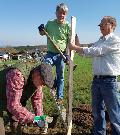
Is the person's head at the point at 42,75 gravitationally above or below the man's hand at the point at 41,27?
below

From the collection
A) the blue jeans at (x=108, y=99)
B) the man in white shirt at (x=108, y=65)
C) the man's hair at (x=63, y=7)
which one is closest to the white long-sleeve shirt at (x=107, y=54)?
the man in white shirt at (x=108, y=65)

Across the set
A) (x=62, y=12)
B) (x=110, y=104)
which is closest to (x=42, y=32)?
(x=62, y=12)

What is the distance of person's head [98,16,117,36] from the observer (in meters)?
6.20

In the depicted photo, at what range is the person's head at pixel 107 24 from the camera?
6.20m

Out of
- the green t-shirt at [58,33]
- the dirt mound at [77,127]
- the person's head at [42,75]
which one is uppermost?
the green t-shirt at [58,33]

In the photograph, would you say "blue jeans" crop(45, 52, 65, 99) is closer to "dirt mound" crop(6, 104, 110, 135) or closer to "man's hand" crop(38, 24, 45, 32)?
"dirt mound" crop(6, 104, 110, 135)

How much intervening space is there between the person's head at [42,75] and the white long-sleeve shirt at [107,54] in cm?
128

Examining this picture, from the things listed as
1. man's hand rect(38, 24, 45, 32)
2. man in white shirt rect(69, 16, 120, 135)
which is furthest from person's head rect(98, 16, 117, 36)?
man's hand rect(38, 24, 45, 32)

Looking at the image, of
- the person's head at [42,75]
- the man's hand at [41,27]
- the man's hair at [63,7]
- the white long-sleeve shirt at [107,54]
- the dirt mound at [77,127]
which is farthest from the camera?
the man's hair at [63,7]

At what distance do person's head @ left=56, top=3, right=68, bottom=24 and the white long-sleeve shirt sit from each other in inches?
64.5

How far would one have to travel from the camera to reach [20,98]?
5.36 m

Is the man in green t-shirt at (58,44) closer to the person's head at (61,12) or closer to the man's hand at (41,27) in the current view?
the person's head at (61,12)

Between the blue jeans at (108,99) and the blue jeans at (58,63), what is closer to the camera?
the blue jeans at (108,99)

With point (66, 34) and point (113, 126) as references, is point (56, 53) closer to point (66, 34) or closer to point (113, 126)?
point (66, 34)
